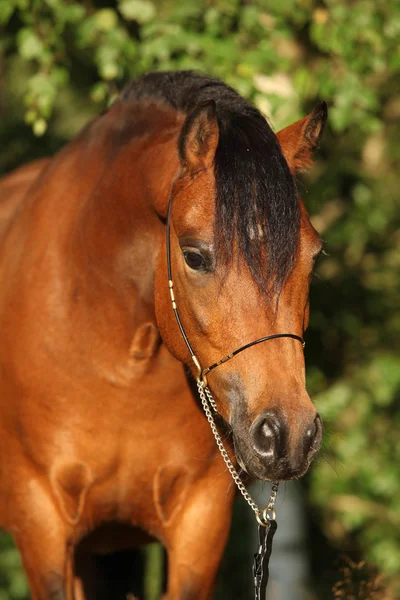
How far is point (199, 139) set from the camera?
2.60 metres

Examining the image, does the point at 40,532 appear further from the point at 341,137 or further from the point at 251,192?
the point at 341,137

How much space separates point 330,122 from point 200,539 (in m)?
2.47

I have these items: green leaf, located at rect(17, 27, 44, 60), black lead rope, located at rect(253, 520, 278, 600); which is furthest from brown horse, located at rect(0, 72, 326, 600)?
green leaf, located at rect(17, 27, 44, 60)

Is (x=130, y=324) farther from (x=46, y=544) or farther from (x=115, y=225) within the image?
(x=46, y=544)

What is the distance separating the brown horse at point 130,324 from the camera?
254cm

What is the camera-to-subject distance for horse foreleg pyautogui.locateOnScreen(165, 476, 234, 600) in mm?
3148

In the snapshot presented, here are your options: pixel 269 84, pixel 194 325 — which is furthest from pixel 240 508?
pixel 194 325

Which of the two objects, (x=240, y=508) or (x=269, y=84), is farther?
(x=240, y=508)

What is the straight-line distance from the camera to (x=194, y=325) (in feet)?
8.44

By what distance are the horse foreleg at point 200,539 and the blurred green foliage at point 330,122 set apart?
66 cm

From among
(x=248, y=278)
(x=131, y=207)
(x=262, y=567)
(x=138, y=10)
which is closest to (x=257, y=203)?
(x=248, y=278)

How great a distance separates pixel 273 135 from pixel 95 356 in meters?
0.94

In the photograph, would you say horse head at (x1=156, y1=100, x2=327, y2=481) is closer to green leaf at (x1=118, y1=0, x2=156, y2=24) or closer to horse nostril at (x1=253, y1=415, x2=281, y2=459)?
horse nostril at (x1=253, y1=415, x2=281, y2=459)

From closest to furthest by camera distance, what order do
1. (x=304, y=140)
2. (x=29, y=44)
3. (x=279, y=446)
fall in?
(x=279, y=446), (x=304, y=140), (x=29, y=44)
